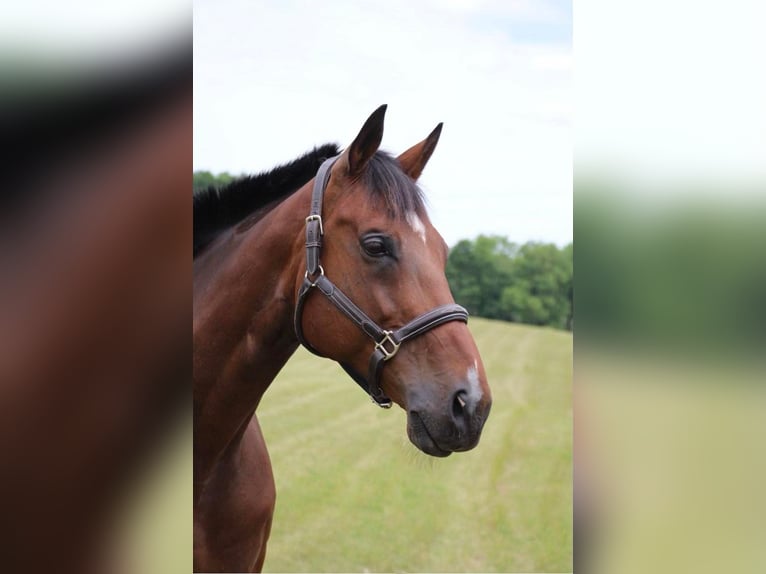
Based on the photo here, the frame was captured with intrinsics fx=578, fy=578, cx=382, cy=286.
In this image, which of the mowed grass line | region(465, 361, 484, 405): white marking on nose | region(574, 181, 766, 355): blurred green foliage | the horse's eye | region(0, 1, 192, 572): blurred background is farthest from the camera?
the mowed grass line

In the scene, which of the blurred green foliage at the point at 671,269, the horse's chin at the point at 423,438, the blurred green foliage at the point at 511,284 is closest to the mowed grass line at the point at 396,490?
the horse's chin at the point at 423,438

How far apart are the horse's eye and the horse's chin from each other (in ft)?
A: 1.57

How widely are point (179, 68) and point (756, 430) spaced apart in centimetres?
89

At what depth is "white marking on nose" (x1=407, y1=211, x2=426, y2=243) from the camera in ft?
5.64

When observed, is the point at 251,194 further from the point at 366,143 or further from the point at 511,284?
the point at 511,284

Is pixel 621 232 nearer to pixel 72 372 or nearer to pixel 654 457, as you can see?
pixel 654 457

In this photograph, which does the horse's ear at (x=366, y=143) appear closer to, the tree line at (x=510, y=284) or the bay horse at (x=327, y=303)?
the bay horse at (x=327, y=303)

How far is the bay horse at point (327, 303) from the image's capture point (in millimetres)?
1654

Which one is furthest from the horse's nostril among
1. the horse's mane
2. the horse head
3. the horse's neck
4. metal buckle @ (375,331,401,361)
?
the horse's mane

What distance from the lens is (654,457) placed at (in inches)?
32.0

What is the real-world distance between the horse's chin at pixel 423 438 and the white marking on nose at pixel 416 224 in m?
0.53

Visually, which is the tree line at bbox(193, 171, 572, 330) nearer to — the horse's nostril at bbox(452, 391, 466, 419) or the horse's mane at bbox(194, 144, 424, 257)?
the horse's mane at bbox(194, 144, 424, 257)

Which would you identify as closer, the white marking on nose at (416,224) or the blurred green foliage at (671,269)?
the blurred green foliage at (671,269)

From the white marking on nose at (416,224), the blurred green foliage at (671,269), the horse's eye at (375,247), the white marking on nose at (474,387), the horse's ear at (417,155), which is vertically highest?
the blurred green foliage at (671,269)
